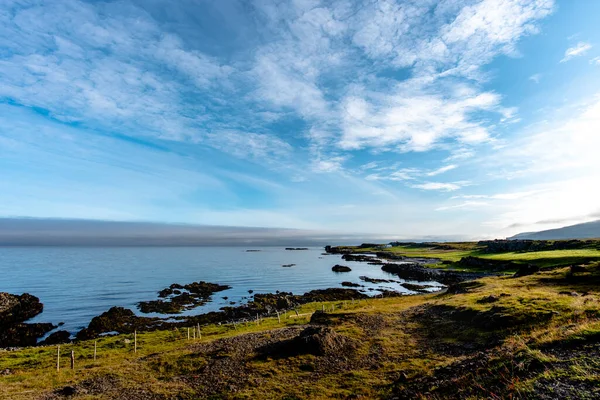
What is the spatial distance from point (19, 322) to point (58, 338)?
19.4 metres

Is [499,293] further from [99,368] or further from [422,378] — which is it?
Result: [99,368]

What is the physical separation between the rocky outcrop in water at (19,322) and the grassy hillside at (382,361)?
44.4 feet

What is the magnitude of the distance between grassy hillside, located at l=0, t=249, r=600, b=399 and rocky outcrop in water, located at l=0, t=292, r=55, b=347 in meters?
13.5

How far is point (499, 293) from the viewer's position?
41688mm

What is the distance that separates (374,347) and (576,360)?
1679cm

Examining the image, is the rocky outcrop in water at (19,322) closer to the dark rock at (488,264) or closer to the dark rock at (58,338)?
the dark rock at (58,338)

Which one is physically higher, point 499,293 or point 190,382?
point 499,293

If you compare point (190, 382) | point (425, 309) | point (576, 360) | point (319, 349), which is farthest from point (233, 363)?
point (425, 309)

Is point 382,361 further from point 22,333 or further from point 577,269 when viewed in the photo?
point 22,333

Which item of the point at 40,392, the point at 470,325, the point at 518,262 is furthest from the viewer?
the point at 518,262

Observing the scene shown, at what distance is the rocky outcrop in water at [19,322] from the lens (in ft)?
169

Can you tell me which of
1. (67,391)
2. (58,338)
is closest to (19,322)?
(58,338)

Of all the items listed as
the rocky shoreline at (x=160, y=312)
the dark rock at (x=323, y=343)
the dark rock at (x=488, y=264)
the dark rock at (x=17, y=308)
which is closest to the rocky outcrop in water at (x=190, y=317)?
the rocky shoreline at (x=160, y=312)

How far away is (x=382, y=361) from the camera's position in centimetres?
2498
